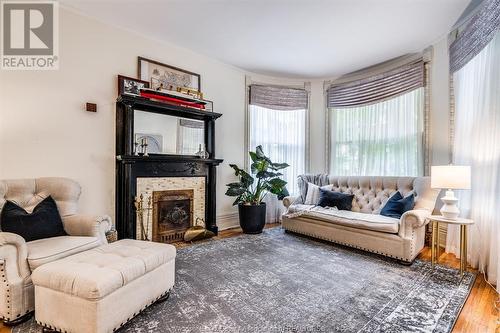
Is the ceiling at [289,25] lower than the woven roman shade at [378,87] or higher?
higher

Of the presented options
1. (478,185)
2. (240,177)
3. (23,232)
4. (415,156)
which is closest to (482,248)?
(478,185)

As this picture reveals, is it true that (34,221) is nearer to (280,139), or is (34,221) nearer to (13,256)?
(13,256)

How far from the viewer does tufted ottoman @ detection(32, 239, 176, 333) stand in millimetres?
1407

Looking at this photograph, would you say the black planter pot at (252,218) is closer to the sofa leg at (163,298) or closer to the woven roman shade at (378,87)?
the sofa leg at (163,298)

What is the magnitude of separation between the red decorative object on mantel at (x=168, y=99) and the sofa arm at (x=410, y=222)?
2.99 m

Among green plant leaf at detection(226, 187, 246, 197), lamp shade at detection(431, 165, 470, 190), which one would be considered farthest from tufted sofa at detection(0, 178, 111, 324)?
lamp shade at detection(431, 165, 470, 190)

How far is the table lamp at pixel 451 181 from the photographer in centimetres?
244

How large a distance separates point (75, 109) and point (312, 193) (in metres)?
3.35

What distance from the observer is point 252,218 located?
154 inches

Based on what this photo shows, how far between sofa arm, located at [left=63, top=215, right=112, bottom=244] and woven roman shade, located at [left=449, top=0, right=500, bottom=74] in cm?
397

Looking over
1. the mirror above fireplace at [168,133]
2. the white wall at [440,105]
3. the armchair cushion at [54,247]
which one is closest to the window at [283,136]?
the mirror above fireplace at [168,133]

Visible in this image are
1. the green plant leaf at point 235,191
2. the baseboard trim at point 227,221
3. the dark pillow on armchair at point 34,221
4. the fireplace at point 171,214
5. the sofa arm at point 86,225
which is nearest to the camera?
the dark pillow on armchair at point 34,221

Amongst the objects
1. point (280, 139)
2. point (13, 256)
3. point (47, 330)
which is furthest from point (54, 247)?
point (280, 139)

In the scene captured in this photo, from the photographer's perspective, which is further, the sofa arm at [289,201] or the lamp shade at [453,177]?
the sofa arm at [289,201]
